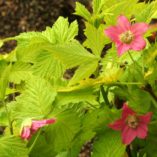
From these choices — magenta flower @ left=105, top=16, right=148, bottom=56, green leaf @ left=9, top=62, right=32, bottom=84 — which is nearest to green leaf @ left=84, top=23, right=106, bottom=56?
magenta flower @ left=105, top=16, right=148, bottom=56

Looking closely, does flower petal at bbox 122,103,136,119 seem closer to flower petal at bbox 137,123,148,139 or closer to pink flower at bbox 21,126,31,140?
flower petal at bbox 137,123,148,139

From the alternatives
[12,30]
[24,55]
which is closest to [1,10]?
[12,30]

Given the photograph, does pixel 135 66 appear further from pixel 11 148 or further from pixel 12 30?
pixel 12 30

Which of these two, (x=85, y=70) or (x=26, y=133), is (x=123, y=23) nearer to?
(x=85, y=70)

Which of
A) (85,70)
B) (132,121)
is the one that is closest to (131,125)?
(132,121)

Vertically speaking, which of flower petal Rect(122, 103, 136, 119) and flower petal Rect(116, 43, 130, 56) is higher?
flower petal Rect(116, 43, 130, 56)

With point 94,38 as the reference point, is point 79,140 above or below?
below

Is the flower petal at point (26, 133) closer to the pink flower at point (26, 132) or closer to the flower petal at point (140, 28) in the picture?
the pink flower at point (26, 132)
